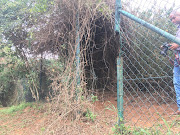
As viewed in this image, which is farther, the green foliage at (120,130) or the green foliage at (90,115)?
the green foliage at (90,115)

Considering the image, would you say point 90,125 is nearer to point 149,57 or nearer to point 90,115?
point 90,115

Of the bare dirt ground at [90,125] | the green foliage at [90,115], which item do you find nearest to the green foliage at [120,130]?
the bare dirt ground at [90,125]

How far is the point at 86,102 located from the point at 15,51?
10.2 ft

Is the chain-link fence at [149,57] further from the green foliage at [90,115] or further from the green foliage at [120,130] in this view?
the green foliage at [90,115]

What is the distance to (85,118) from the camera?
7.95 ft

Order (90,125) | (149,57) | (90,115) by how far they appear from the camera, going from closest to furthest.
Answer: (149,57), (90,125), (90,115)

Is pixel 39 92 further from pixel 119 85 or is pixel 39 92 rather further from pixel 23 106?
pixel 119 85

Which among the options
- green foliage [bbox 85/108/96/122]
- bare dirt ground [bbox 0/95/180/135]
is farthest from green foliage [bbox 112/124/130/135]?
green foliage [bbox 85/108/96/122]

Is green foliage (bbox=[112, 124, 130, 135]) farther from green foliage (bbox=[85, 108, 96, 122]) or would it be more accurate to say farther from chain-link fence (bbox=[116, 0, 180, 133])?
green foliage (bbox=[85, 108, 96, 122])

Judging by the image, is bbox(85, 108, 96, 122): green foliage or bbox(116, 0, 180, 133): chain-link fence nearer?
bbox(116, 0, 180, 133): chain-link fence

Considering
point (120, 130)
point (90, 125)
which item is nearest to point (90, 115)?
point (90, 125)

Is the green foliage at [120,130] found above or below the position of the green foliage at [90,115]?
above

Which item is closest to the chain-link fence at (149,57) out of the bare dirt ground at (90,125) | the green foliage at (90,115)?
the bare dirt ground at (90,125)

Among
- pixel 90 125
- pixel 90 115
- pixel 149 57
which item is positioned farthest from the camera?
pixel 90 115
